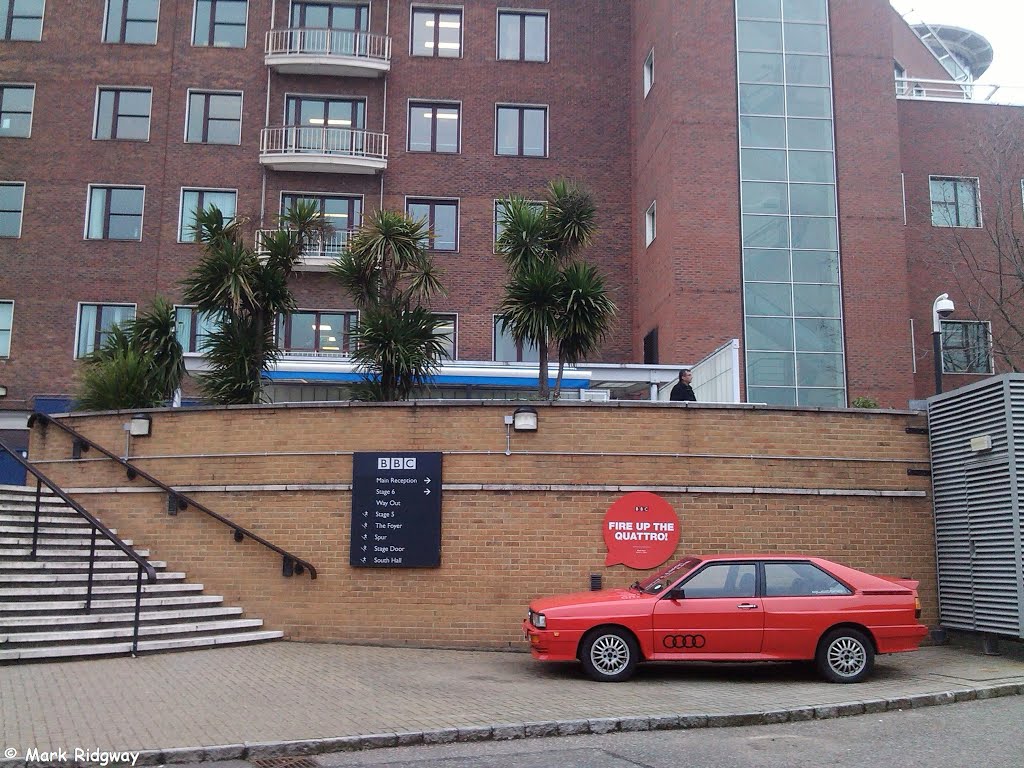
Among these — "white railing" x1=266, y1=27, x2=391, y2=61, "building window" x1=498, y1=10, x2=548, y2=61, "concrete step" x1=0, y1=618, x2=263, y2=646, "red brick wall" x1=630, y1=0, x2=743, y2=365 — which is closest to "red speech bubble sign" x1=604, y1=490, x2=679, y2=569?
"concrete step" x1=0, y1=618, x2=263, y2=646

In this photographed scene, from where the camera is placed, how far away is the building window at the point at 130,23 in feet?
91.0

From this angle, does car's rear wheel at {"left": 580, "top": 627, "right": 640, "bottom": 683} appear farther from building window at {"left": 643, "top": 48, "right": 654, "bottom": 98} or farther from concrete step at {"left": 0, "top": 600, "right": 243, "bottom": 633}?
building window at {"left": 643, "top": 48, "right": 654, "bottom": 98}

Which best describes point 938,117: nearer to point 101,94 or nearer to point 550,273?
point 550,273

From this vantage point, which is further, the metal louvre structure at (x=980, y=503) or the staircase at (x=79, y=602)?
the metal louvre structure at (x=980, y=503)

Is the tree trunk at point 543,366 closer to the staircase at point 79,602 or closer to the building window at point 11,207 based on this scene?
the staircase at point 79,602

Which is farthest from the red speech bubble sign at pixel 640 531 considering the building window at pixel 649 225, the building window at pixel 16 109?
the building window at pixel 16 109

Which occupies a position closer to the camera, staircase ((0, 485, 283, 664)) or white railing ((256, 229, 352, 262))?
staircase ((0, 485, 283, 664))

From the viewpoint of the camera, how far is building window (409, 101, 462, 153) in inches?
1093

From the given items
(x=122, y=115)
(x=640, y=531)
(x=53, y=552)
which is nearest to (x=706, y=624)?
(x=640, y=531)

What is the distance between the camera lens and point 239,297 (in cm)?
1562

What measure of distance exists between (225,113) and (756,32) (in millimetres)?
14957

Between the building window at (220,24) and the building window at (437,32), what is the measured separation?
503 cm

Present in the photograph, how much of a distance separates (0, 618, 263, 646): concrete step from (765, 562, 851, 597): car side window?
21.9 feet

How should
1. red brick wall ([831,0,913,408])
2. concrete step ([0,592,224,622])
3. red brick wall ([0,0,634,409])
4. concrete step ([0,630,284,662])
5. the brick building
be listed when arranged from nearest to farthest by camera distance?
concrete step ([0,630,284,662]), concrete step ([0,592,224,622]), red brick wall ([831,0,913,408]), the brick building, red brick wall ([0,0,634,409])
